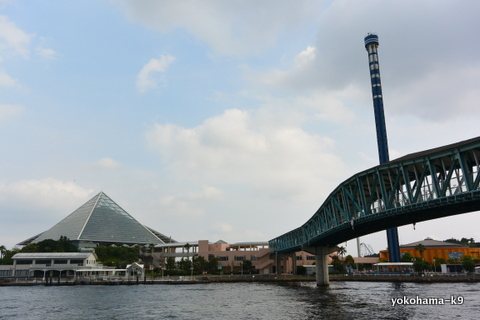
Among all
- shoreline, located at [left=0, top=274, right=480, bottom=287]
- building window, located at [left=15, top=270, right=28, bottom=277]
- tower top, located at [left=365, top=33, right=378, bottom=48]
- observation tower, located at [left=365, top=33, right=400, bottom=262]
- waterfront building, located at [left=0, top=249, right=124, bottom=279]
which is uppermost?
tower top, located at [left=365, top=33, right=378, bottom=48]

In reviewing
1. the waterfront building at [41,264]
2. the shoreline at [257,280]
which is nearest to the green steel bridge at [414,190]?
the shoreline at [257,280]

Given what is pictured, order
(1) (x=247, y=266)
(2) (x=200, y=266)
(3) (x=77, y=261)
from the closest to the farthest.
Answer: (2) (x=200, y=266), (3) (x=77, y=261), (1) (x=247, y=266)

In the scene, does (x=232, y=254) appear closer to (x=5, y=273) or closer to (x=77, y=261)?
(x=77, y=261)

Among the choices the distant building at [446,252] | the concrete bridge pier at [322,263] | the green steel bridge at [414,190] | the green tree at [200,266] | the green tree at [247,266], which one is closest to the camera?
the green steel bridge at [414,190]

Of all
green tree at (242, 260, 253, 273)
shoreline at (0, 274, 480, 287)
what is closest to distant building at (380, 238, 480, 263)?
shoreline at (0, 274, 480, 287)

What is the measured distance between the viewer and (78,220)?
656 ft

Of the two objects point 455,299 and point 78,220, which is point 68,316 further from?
point 78,220

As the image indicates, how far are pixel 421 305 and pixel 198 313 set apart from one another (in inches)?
1038

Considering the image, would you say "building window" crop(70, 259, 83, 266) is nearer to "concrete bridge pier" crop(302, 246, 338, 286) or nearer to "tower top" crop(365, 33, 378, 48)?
"concrete bridge pier" crop(302, 246, 338, 286)

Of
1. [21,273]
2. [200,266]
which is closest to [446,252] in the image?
[200,266]

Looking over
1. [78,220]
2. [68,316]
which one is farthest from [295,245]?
[78,220]

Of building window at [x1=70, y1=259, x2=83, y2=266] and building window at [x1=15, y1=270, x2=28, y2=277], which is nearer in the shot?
building window at [x1=15, y1=270, x2=28, y2=277]

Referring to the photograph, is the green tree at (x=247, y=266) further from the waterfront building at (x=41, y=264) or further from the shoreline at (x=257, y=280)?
the waterfront building at (x=41, y=264)

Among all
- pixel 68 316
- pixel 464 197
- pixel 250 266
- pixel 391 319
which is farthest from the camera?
pixel 250 266
